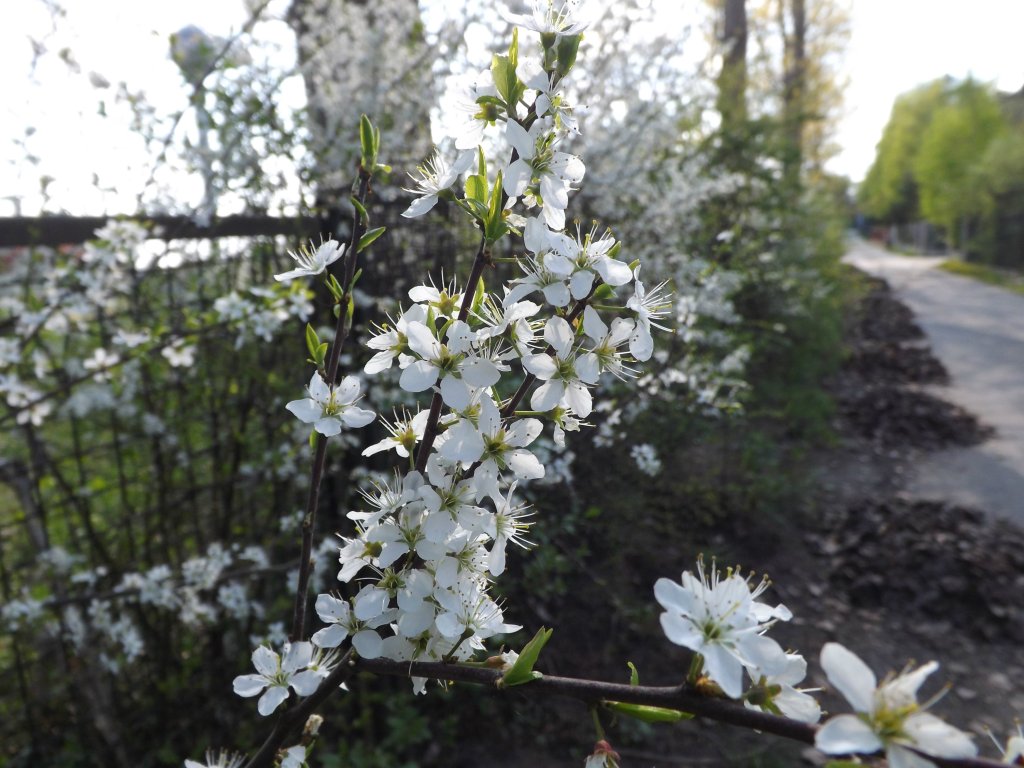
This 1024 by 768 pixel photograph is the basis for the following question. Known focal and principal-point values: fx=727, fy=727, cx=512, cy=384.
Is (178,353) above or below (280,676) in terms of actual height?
above

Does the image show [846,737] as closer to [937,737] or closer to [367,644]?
[937,737]

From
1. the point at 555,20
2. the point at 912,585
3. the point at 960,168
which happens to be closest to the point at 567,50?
the point at 555,20

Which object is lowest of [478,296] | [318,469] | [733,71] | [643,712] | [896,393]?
[896,393]

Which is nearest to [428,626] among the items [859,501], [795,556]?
[795,556]

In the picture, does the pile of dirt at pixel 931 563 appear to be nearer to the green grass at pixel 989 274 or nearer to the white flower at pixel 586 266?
the white flower at pixel 586 266

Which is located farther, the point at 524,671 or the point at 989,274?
the point at 989,274

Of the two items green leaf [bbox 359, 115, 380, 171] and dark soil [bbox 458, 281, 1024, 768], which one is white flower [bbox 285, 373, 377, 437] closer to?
green leaf [bbox 359, 115, 380, 171]
